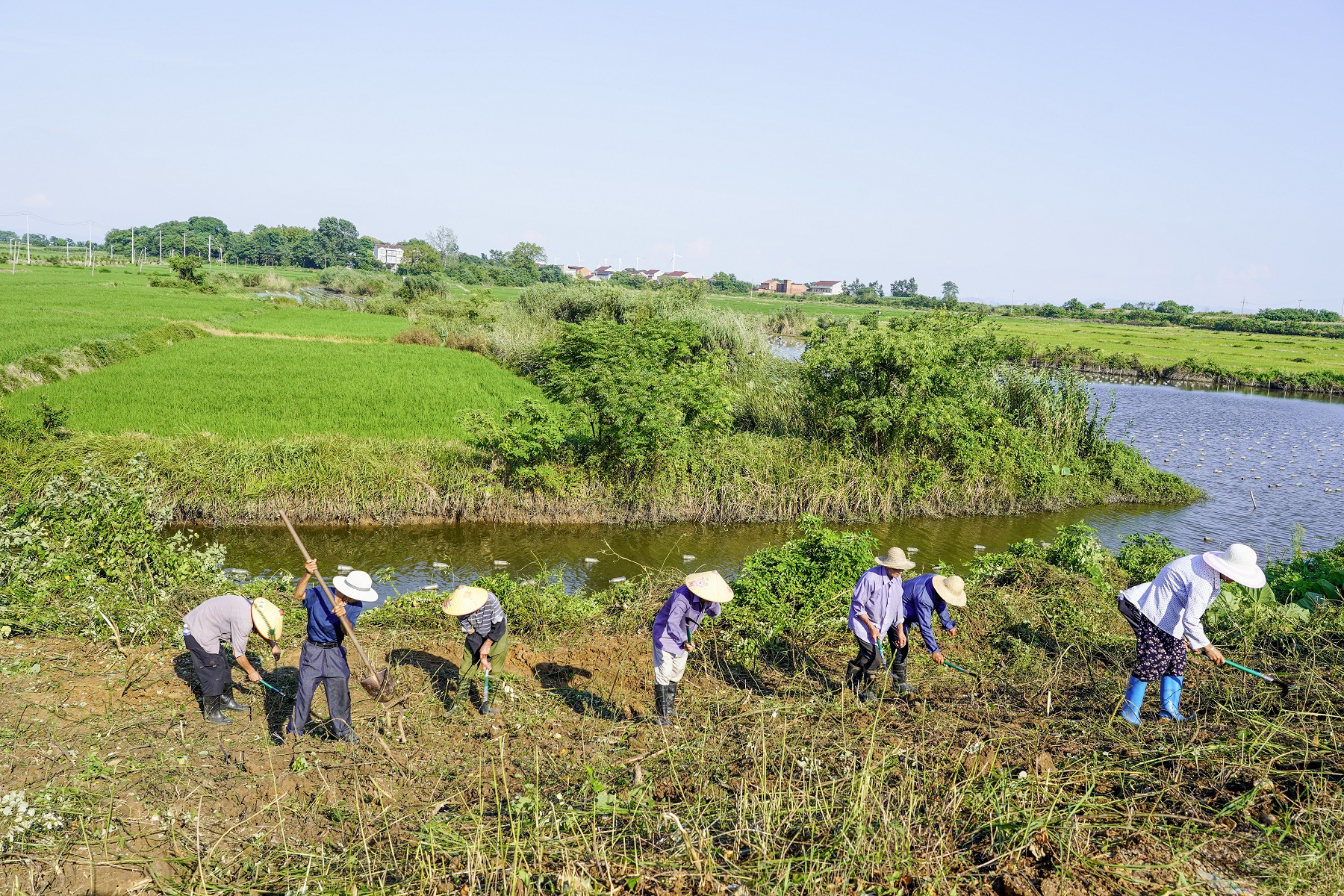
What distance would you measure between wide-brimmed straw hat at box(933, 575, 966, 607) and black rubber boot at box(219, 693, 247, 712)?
6593 mm

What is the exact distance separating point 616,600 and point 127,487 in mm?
6210

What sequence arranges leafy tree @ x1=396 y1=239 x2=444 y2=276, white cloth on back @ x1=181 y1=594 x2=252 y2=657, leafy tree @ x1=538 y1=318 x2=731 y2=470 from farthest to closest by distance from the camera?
leafy tree @ x1=396 y1=239 x2=444 y2=276, leafy tree @ x1=538 y1=318 x2=731 y2=470, white cloth on back @ x1=181 y1=594 x2=252 y2=657

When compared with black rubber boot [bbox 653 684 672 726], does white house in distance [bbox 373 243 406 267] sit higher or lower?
higher

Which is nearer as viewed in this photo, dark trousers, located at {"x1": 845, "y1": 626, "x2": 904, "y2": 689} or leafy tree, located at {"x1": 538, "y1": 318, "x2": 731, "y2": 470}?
dark trousers, located at {"x1": 845, "y1": 626, "x2": 904, "y2": 689}

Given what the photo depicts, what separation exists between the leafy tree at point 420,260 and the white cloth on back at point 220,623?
95.0m

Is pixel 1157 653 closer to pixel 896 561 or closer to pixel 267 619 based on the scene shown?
pixel 896 561

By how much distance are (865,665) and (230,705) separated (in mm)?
5883

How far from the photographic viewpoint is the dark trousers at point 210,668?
22.2ft

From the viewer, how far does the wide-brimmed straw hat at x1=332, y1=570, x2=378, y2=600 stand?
6410 millimetres

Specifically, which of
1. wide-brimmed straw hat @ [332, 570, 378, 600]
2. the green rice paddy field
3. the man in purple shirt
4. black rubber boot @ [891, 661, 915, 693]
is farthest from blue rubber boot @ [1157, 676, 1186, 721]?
the green rice paddy field

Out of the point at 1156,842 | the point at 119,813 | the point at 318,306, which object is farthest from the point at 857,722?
the point at 318,306

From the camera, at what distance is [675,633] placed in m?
6.89

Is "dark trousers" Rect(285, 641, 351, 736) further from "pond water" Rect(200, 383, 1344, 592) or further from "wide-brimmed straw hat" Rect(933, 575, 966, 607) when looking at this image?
"pond water" Rect(200, 383, 1344, 592)

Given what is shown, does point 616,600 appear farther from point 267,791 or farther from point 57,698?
point 57,698
